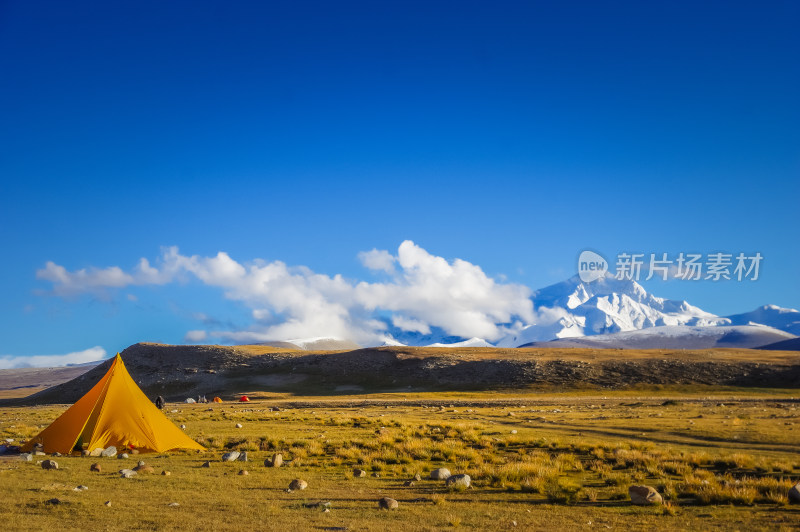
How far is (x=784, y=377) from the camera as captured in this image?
8119 centimetres

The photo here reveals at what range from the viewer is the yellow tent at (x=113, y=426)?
22.0 m

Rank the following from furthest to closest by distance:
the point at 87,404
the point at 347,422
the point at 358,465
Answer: the point at 347,422 → the point at 87,404 → the point at 358,465

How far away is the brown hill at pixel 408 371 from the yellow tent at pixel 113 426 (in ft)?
219

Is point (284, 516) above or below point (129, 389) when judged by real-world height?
below

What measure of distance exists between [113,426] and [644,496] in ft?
61.7

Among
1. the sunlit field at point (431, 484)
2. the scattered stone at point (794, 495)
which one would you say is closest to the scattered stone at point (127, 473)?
the sunlit field at point (431, 484)

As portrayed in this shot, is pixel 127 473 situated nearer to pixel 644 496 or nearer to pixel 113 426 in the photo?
pixel 113 426

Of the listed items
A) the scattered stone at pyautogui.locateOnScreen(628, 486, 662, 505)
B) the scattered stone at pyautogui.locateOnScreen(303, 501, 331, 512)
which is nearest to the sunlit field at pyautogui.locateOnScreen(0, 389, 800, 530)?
the scattered stone at pyautogui.locateOnScreen(303, 501, 331, 512)

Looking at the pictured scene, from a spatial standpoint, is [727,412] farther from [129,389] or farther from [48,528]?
[48,528]

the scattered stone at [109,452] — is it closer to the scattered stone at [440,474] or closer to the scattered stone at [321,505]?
the scattered stone at [321,505]

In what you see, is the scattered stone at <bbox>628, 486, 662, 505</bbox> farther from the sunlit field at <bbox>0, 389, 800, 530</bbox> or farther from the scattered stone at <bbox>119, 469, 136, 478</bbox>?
the scattered stone at <bbox>119, 469, 136, 478</bbox>

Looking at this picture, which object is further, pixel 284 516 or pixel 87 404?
pixel 87 404

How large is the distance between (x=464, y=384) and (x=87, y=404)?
72.5 m

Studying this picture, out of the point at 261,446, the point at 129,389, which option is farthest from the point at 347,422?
the point at 129,389
